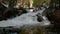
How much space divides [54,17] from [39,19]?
9.89 feet

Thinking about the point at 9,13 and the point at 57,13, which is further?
the point at 9,13

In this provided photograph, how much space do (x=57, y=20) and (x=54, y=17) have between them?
32cm

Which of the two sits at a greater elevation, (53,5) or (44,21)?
(53,5)

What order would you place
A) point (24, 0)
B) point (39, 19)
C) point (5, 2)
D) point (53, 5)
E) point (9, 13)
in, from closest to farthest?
point (53, 5) < point (39, 19) < point (9, 13) < point (5, 2) < point (24, 0)

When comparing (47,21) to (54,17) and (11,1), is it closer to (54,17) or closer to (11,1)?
(54,17)

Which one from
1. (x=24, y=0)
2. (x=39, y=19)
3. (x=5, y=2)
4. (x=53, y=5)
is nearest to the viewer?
(x=53, y=5)

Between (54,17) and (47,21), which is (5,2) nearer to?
(47,21)

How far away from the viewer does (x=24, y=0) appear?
2503cm

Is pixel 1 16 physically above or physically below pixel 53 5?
below

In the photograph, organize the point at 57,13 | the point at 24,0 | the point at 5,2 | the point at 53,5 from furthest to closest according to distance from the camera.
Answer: the point at 24,0 → the point at 5,2 → the point at 53,5 → the point at 57,13

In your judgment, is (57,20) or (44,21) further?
(44,21)

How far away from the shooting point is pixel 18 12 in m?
19.5

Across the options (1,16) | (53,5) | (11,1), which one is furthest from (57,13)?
(11,1)

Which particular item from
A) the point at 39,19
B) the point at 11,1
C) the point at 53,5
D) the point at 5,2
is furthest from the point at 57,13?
the point at 5,2
